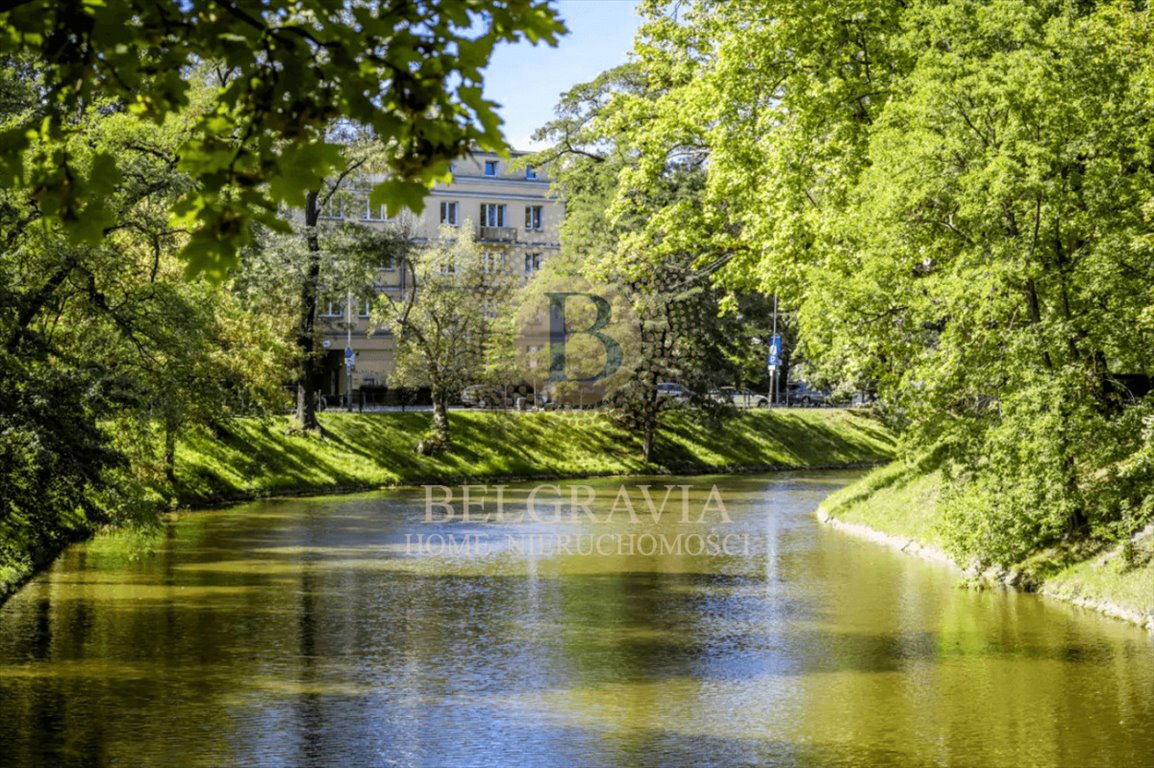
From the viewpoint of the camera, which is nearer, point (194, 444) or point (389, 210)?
point (389, 210)

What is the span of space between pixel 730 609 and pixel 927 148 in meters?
7.59

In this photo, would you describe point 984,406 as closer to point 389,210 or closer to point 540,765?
point 540,765

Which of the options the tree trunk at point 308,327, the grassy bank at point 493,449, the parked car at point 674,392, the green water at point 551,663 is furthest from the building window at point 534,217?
the green water at point 551,663

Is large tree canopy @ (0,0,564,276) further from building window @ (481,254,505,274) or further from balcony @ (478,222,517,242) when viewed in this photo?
balcony @ (478,222,517,242)

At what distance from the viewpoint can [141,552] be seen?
24.1 metres

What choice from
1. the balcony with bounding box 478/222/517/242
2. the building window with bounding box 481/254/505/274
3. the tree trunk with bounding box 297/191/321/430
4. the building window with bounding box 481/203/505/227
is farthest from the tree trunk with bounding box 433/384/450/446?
the building window with bounding box 481/203/505/227

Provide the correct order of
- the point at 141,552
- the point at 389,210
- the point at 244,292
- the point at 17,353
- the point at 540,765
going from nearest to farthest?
the point at 389,210 < the point at 540,765 < the point at 17,353 < the point at 141,552 < the point at 244,292

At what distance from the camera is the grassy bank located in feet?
124

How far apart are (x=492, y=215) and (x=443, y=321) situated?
1209 inches

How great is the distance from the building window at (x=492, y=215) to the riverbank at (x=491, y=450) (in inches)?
987

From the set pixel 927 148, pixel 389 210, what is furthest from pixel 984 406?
pixel 389 210

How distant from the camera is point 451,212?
75.6 m

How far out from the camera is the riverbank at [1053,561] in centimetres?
1805

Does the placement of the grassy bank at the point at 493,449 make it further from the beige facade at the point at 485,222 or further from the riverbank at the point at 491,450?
the beige facade at the point at 485,222
